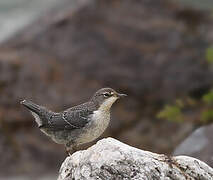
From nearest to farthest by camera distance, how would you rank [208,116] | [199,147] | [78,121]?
[78,121] → [199,147] → [208,116]

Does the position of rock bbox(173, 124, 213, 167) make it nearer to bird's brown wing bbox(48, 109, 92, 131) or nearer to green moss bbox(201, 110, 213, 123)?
bird's brown wing bbox(48, 109, 92, 131)

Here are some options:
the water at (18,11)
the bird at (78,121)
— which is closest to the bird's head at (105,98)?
the bird at (78,121)

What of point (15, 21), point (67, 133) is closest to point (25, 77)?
point (67, 133)

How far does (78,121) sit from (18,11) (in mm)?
14246

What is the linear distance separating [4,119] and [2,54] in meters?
1.67

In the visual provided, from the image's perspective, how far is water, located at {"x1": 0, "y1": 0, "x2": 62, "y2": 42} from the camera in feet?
67.9

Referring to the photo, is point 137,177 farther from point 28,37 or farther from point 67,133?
point 28,37

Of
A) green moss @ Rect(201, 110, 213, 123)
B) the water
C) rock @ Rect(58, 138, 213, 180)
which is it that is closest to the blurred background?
green moss @ Rect(201, 110, 213, 123)

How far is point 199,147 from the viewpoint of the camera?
9055 millimetres

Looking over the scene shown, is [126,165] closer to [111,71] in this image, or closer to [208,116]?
[208,116]

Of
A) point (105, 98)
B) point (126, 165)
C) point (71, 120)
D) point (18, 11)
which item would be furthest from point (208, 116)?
point (18, 11)

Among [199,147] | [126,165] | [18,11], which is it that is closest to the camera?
[126,165]

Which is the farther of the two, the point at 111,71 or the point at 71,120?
the point at 111,71

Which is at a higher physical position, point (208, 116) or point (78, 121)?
point (78, 121)
